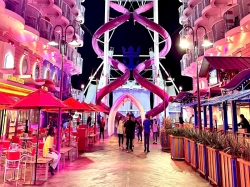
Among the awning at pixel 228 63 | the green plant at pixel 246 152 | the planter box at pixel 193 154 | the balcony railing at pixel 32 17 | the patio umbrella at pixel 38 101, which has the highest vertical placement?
the balcony railing at pixel 32 17

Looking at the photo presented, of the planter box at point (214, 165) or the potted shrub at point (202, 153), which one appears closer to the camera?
the planter box at point (214, 165)

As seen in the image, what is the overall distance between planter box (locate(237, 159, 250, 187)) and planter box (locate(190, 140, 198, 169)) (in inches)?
131

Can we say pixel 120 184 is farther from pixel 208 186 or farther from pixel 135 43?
pixel 135 43

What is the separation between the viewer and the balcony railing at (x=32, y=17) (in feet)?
48.4

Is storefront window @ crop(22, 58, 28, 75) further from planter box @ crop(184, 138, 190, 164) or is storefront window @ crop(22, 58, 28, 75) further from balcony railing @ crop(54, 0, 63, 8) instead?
planter box @ crop(184, 138, 190, 164)

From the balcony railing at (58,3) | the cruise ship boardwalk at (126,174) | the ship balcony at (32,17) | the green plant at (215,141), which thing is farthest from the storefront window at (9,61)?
the green plant at (215,141)

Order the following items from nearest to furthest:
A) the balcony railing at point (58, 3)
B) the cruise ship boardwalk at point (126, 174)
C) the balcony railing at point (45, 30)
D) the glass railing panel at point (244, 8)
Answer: the cruise ship boardwalk at point (126, 174) → the glass railing panel at point (244, 8) → the balcony railing at point (45, 30) → the balcony railing at point (58, 3)

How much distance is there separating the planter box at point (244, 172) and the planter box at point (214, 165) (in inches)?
44.0

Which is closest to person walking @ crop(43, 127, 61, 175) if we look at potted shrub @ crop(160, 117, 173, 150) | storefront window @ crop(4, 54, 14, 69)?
potted shrub @ crop(160, 117, 173, 150)

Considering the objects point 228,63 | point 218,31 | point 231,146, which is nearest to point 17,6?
point 228,63

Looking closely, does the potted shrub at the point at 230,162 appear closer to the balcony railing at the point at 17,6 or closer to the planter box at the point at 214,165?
the planter box at the point at 214,165

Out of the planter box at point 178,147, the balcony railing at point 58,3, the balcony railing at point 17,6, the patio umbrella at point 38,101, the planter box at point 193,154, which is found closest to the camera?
the patio umbrella at point 38,101

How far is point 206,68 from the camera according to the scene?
1405cm

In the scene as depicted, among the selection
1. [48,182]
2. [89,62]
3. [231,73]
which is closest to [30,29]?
[48,182]
